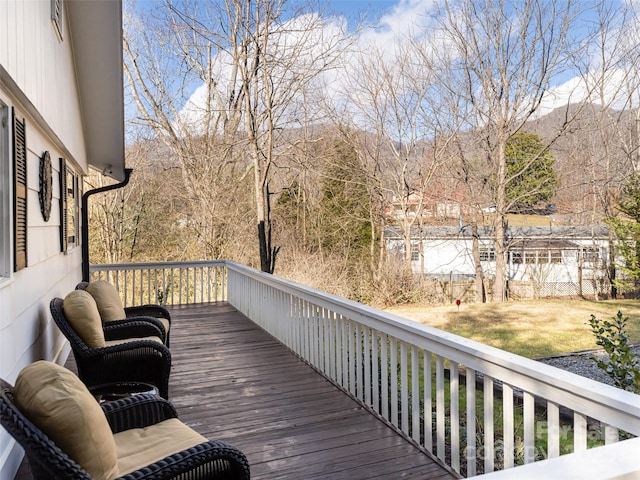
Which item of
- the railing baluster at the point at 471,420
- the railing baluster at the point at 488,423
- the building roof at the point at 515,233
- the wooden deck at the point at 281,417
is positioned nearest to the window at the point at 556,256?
the building roof at the point at 515,233

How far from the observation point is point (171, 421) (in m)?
2.38

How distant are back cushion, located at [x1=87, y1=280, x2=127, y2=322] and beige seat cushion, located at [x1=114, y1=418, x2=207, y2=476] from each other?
2.22m

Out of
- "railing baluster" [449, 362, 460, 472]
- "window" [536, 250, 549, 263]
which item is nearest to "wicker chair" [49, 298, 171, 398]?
"railing baluster" [449, 362, 460, 472]

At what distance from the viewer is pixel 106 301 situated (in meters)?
4.34

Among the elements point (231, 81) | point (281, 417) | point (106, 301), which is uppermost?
point (231, 81)

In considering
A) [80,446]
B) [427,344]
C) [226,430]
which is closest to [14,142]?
[80,446]

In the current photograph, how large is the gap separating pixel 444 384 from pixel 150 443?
2.57m

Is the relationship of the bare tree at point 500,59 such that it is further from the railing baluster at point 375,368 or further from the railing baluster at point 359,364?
the railing baluster at point 375,368

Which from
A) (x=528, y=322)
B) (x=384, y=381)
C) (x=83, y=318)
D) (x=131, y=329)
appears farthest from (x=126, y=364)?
(x=528, y=322)

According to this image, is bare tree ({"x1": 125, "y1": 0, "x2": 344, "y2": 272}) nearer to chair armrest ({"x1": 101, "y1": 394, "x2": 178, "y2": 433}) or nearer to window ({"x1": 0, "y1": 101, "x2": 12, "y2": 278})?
window ({"x1": 0, "y1": 101, "x2": 12, "y2": 278})

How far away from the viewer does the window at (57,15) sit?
13.3 ft

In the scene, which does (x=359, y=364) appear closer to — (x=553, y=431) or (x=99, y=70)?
(x=553, y=431)

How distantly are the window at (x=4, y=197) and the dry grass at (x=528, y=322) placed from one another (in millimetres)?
8119

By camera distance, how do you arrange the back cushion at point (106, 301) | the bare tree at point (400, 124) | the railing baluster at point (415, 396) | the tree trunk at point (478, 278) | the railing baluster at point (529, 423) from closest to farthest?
the railing baluster at point (529, 423) < the railing baluster at point (415, 396) < the back cushion at point (106, 301) < the bare tree at point (400, 124) < the tree trunk at point (478, 278)
